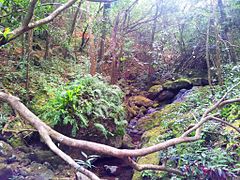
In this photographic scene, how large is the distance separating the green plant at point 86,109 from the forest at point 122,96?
0.03 metres

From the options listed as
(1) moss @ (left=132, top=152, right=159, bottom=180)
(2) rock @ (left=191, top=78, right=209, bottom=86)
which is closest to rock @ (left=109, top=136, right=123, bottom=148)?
(1) moss @ (left=132, top=152, right=159, bottom=180)

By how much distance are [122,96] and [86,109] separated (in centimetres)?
182

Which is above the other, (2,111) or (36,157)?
(2,111)

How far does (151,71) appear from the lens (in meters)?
11.2

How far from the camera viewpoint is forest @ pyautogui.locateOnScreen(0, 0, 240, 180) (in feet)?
12.4

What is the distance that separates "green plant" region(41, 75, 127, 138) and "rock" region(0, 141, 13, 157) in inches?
39.1

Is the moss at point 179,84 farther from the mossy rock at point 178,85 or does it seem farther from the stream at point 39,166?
the stream at point 39,166

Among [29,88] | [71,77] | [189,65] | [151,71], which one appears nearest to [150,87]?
[151,71]

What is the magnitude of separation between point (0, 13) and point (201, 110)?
439cm

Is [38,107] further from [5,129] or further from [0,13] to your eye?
[0,13]

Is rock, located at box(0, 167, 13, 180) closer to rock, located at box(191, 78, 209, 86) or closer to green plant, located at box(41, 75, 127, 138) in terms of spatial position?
green plant, located at box(41, 75, 127, 138)

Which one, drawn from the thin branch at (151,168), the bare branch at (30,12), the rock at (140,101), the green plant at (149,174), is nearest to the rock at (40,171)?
the green plant at (149,174)

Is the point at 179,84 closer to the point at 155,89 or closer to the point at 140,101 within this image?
the point at 155,89

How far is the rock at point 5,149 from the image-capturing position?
17.6ft
